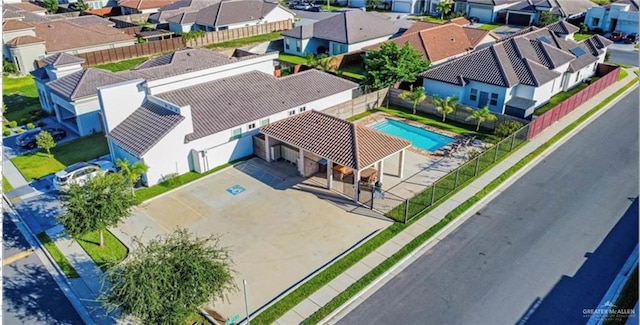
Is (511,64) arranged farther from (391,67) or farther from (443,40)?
→ (443,40)

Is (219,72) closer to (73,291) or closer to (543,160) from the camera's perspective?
(73,291)

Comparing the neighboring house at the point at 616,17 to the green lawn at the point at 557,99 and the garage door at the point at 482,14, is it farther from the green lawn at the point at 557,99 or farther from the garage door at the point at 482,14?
the green lawn at the point at 557,99

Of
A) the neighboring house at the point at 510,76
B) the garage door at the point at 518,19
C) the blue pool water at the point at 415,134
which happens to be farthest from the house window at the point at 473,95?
the garage door at the point at 518,19

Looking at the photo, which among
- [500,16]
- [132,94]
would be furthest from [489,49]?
[500,16]

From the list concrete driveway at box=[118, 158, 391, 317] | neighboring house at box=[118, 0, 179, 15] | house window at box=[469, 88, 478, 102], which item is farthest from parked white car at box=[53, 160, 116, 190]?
neighboring house at box=[118, 0, 179, 15]

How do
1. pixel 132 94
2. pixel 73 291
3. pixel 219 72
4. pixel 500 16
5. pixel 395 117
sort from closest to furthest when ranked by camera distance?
pixel 73 291, pixel 132 94, pixel 219 72, pixel 395 117, pixel 500 16

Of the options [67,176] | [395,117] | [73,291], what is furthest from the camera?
[395,117]
